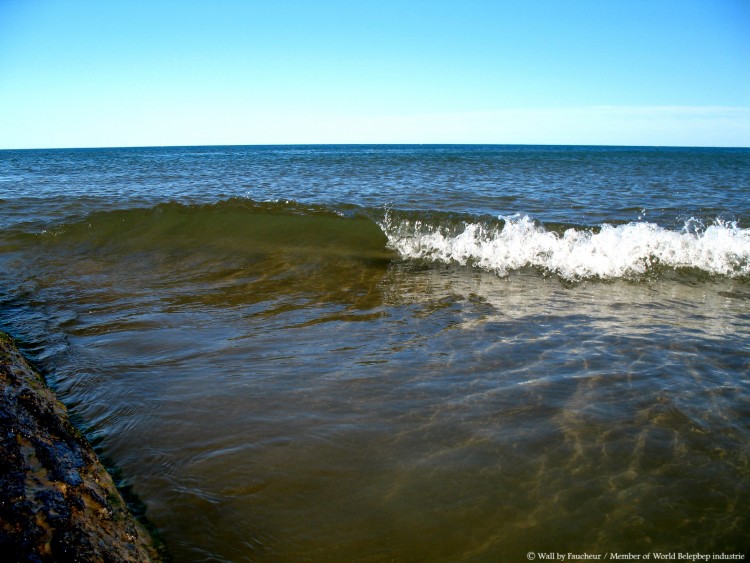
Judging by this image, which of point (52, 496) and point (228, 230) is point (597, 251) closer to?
point (228, 230)

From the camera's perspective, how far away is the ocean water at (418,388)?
2336mm

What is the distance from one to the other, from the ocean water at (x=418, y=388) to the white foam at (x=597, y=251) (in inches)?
1.7

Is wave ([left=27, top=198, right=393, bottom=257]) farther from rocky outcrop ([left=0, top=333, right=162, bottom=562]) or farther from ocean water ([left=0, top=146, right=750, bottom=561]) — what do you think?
rocky outcrop ([left=0, top=333, right=162, bottom=562])

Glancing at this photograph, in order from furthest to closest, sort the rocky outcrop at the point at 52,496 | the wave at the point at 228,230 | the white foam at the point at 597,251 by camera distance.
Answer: the wave at the point at 228,230, the white foam at the point at 597,251, the rocky outcrop at the point at 52,496

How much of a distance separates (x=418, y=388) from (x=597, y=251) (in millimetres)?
5279

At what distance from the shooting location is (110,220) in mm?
10734

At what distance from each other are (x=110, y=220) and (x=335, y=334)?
8.20m

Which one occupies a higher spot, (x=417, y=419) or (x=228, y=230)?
(x=228, y=230)

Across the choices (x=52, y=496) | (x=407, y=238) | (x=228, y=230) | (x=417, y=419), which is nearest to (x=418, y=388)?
(x=417, y=419)

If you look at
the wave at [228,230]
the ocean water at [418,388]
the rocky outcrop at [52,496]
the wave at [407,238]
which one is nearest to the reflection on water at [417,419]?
the ocean water at [418,388]

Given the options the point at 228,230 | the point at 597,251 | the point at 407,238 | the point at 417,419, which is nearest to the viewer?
the point at 417,419

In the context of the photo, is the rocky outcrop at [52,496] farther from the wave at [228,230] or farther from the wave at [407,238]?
the wave at [228,230]

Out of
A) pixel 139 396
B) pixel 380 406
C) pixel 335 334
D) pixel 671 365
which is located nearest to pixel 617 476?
pixel 380 406

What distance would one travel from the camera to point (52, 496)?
170cm
